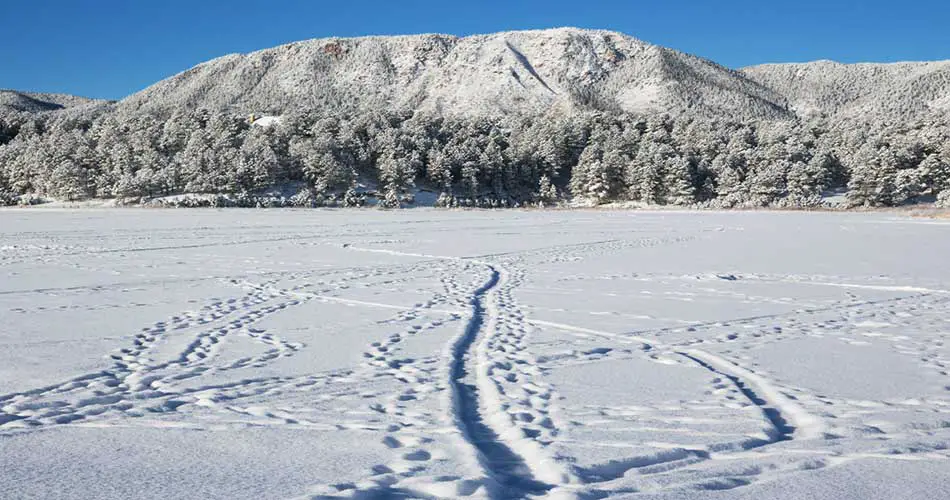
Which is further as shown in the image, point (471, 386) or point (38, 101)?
point (38, 101)

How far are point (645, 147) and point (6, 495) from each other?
6658 cm

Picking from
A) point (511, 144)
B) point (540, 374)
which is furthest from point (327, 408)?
point (511, 144)

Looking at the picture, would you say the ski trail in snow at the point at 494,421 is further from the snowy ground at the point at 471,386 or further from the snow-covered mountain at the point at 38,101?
the snow-covered mountain at the point at 38,101

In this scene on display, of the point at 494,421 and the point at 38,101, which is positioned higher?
the point at 38,101

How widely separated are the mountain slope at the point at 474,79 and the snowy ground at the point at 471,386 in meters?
104

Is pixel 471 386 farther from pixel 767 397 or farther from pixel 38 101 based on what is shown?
pixel 38 101

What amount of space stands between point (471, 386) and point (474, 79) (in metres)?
129

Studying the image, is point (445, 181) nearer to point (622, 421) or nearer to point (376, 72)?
point (622, 421)

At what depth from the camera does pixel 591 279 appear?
11.7 metres

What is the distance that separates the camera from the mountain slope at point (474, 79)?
385 ft

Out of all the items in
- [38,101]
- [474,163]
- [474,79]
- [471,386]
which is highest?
[474,79]

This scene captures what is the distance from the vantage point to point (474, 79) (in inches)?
5094

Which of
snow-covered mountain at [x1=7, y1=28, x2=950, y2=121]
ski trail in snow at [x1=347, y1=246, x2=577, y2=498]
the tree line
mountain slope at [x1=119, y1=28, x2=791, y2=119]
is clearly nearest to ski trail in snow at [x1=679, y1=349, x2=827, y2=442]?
ski trail in snow at [x1=347, y1=246, x2=577, y2=498]

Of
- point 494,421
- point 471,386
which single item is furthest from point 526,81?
point 494,421
